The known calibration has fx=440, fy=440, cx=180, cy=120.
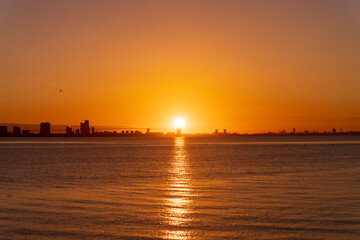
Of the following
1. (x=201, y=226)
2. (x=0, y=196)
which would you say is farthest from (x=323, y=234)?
(x=0, y=196)

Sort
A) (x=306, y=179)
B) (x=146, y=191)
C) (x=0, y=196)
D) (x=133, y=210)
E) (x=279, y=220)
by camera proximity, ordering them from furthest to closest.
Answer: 1. (x=306, y=179)
2. (x=146, y=191)
3. (x=0, y=196)
4. (x=133, y=210)
5. (x=279, y=220)

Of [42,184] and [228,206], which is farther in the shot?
[42,184]

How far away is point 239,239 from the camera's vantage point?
16422mm

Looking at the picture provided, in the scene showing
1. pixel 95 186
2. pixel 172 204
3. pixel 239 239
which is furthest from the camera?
pixel 95 186

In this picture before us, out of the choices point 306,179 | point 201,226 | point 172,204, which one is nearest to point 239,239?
point 201,226

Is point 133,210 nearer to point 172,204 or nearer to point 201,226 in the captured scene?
point 172,204

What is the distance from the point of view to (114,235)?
17.2m

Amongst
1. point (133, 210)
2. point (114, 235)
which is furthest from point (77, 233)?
point (133, 210)

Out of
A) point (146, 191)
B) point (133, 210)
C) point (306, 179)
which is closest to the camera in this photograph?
point (133, 210)

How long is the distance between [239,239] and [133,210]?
7.32 meters

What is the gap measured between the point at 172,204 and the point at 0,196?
11606mm

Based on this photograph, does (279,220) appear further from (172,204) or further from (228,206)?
(172,204)

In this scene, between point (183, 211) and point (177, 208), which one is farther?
point (177, 208)

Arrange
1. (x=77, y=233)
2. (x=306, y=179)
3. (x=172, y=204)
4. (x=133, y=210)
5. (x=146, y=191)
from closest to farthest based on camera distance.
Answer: (x=77, y=233), (x=133, y=210), (x=172, y=204), (x=146, y=191), (x=306, y=179)
